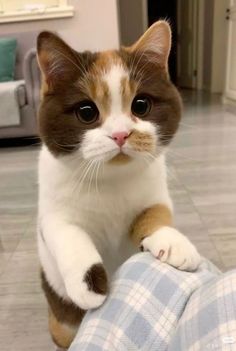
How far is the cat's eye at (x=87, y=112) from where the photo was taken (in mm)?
658

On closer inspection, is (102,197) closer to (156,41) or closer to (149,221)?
(149,221)

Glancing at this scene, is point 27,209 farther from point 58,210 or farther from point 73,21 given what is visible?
point 73,21

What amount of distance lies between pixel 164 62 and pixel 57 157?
0.90 ft

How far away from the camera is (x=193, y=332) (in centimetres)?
62

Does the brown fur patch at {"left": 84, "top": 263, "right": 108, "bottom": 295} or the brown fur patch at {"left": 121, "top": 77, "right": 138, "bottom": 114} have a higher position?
the brown fur patch at {"left": 121, "top": 77, "right": 138, "bottom": 114}

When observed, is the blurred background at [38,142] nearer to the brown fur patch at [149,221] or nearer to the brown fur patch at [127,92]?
the brown fur patch at [149,221]

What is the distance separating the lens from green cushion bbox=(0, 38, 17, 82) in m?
3.04

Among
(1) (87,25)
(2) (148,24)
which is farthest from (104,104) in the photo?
(2) (148,24)

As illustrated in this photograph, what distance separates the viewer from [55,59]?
27.0 inches

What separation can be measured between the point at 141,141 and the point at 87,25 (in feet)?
9.65

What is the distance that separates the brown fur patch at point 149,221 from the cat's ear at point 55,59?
30 cm

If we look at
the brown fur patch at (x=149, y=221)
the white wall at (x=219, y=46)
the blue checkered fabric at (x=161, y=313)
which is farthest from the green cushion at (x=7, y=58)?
the blue checkered fabric at (x=161, y=313)

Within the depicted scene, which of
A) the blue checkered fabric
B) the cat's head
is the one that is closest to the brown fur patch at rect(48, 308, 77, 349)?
the blue checkered fabric

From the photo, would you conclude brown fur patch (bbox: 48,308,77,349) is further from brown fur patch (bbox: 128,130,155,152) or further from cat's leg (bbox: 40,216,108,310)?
brown fur patch (bbox: 128,130,155,152)
